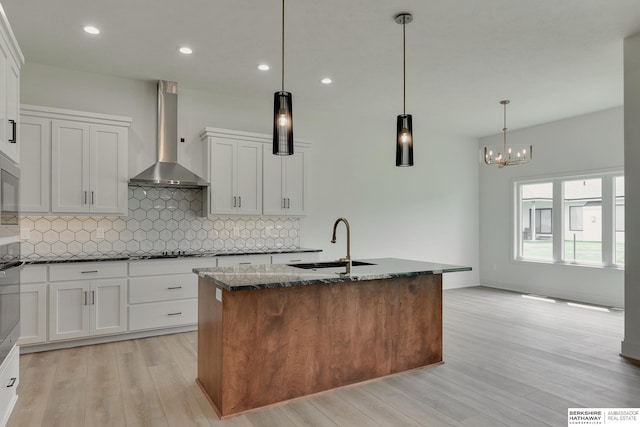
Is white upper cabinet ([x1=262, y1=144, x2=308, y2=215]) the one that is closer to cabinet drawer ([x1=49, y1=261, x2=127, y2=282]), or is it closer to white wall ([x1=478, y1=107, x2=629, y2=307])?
cabinet drawer ([x1=49, y1=261, x2=127, y2=282])

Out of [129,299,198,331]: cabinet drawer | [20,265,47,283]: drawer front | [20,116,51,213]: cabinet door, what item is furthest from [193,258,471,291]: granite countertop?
[20,116,51,213]: cabinet door

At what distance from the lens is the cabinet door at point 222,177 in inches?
189

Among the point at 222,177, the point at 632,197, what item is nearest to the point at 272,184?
the point at 222,177

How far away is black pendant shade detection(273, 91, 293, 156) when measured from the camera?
2.74 metres

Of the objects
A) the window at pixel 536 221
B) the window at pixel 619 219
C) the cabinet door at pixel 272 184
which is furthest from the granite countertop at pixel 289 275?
the window at pixel 536 221

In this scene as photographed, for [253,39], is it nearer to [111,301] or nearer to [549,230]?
[111,301]

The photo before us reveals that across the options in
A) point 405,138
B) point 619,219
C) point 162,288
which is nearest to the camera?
point 405,138

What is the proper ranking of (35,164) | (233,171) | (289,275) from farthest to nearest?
(233,171) < (35,164) < (289,275)

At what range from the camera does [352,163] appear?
635cm

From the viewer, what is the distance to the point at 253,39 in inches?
145

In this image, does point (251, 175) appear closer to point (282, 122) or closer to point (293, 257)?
point (293, 257)

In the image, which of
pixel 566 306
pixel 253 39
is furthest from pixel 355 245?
pixel 253 39

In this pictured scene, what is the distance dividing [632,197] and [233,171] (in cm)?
409

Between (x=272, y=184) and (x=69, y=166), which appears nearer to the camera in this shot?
(x=69, y=166)
